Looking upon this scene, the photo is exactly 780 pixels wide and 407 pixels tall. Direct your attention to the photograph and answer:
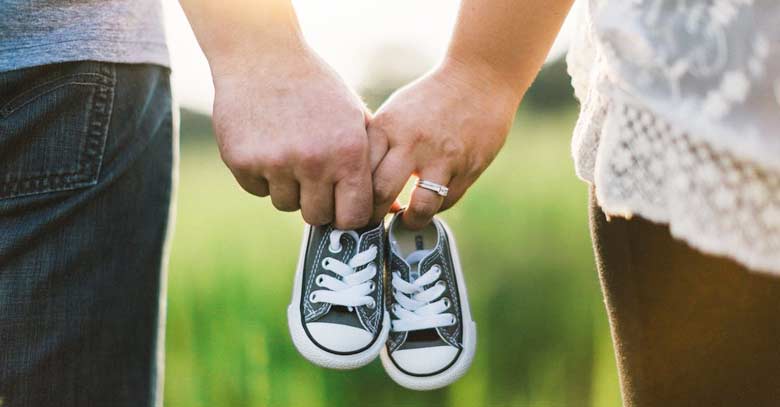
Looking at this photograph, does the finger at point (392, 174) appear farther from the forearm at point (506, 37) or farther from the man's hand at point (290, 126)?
the forearm at point (506, 37)

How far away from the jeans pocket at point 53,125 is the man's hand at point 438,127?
47 cm

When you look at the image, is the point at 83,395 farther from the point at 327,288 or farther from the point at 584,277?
the point at 584,277

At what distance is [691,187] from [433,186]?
0.68 m

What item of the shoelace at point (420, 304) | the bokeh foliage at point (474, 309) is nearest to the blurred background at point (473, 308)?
the bokeh foliage at point (474, 309)

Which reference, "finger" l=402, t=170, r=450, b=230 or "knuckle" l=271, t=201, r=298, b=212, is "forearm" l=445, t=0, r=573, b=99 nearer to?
"finger" l=402, t=170, r=450, b=230

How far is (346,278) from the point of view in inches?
50.5

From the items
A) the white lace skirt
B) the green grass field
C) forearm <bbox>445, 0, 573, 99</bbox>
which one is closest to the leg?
the white lace skirt

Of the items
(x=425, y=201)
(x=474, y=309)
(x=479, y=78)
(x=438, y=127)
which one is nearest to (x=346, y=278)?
(x=425, y=201)

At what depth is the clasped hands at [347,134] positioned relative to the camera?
1125mm

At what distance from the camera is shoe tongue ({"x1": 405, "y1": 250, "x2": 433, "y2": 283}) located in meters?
1.37

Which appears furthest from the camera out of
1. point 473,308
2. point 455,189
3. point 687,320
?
point 473,308

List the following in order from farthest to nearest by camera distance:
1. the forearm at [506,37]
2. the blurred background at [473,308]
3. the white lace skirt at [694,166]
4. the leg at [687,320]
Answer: the blurred background at [473,308], the forearm at [506,37], the leg at [687,320], the white lace skirt at [694,166]

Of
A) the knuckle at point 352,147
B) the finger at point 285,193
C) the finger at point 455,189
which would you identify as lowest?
the finger at point 285,193

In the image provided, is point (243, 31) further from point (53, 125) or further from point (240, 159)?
point (53, 125)
